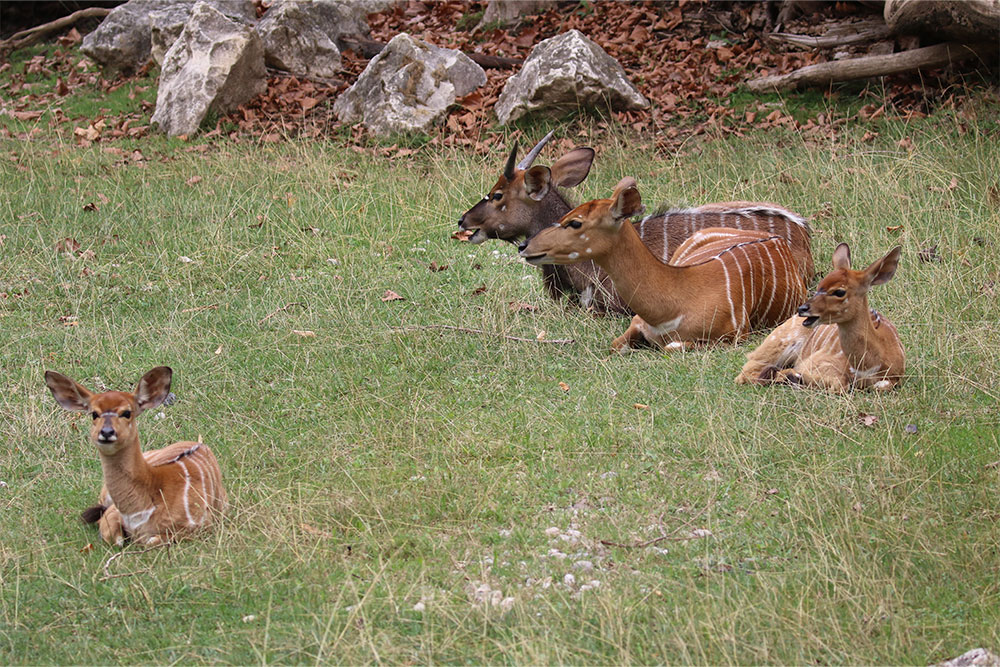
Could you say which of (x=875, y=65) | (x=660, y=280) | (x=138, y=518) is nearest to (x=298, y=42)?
(x=875, y=65)

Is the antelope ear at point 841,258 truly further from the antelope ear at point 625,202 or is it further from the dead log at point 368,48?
the dead log at point 368,48

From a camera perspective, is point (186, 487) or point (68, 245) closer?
point (186, 487)

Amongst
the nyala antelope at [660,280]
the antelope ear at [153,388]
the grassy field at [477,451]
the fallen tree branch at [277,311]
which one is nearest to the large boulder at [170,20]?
the grassy field at [477,451]

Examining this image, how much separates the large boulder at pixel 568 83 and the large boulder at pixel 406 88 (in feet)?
2.49

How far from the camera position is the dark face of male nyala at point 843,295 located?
559 centimetres

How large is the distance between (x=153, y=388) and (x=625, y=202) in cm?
283

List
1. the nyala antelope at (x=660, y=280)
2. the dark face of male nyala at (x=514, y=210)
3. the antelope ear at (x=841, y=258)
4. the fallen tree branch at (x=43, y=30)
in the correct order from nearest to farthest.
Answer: the antelope ear at (x=841, y=258)
the nyala antelope at (x=660, y=280)
the dark face of male nyala at (x=514, y=210)
the fallen tree branch at (x=43, y=30)

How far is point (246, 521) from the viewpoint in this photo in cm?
488

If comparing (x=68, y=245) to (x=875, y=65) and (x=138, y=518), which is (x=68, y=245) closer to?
(x=138, y=518)

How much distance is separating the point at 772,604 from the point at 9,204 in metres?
7.61

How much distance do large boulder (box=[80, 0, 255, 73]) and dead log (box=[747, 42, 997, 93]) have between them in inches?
238

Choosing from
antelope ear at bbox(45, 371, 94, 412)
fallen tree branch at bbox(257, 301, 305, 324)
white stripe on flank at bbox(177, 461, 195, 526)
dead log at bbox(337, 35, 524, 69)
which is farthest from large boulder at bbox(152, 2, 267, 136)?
white stripe on flank at bbox(177, 461, 195, 526)

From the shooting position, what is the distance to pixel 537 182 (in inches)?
320

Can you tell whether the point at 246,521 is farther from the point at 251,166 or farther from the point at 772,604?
the point at 251,166
